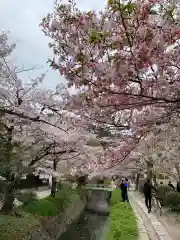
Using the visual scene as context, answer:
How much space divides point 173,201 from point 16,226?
9.03m

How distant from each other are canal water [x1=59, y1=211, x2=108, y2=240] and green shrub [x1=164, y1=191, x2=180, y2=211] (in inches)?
126

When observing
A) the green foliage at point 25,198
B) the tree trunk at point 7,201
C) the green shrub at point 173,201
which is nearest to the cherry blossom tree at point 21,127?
the tree trunk at point 7,201

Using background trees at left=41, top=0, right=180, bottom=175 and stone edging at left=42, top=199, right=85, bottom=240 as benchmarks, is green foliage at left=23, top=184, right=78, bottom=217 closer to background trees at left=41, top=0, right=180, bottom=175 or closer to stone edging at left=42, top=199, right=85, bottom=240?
stone edging at left=42, top=199, right=85, bottom=240

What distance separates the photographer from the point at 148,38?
139 inches

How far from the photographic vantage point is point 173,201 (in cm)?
1595

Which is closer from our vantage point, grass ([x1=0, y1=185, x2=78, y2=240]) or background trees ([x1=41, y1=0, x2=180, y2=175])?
background trees ([x1=41, y1=0, x2=180, y2=175])

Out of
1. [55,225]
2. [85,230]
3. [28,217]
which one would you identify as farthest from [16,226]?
[85,230]

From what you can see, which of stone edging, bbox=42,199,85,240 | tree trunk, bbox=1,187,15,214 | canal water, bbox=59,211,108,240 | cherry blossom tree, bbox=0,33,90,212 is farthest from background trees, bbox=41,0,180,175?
canal water, bbox=59,211,108,240

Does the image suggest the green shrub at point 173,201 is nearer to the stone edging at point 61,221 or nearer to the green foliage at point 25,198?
the stone edging at point 61,221

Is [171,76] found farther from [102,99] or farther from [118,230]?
[118,230]

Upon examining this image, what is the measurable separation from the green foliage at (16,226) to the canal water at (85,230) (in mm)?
2917

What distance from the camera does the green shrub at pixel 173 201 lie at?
15176 millimetres

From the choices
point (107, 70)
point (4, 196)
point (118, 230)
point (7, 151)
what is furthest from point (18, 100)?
point (107, 70)

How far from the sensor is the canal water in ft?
44.5
